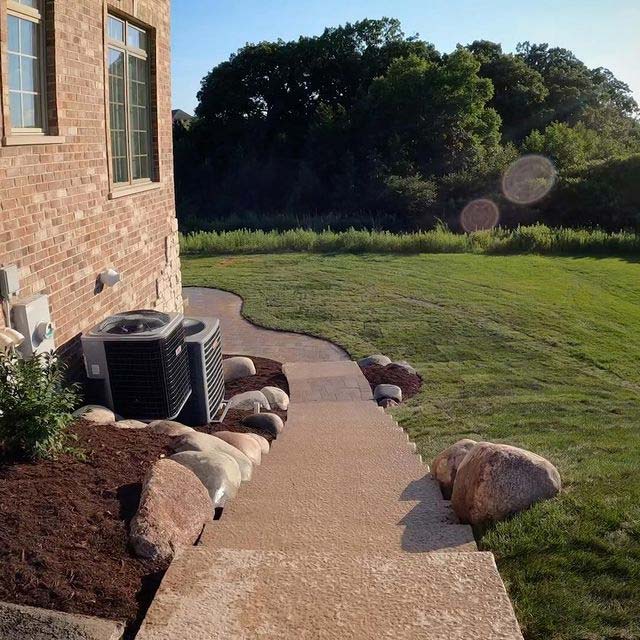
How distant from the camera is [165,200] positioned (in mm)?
10594

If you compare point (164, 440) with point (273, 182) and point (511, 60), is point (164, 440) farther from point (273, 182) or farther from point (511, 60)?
point (511, 60)

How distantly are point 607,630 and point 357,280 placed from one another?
533 inches

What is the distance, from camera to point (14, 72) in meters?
Result: 6.49

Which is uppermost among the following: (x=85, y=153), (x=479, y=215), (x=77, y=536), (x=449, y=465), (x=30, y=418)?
(x=85, y=153)

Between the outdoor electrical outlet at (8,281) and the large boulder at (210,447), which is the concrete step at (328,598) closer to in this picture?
the large boulder at (210,447)

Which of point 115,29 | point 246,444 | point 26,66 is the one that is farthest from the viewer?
point 115,29

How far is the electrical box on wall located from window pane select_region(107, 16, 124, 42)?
3.48 meters

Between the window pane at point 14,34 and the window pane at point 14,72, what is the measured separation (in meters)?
0.06

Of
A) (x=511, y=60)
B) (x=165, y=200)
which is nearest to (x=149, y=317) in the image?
(x=165, y=200)

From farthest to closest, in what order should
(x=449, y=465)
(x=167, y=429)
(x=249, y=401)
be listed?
1. (x=249, y=401)
2. (x=167, y=429)
3. (x=449, y=465)

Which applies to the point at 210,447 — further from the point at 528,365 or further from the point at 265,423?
the point at 528,365

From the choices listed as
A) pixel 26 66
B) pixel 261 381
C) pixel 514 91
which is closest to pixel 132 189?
pixel 26 66

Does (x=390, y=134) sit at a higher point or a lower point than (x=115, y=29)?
higher

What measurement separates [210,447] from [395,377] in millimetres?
4435
